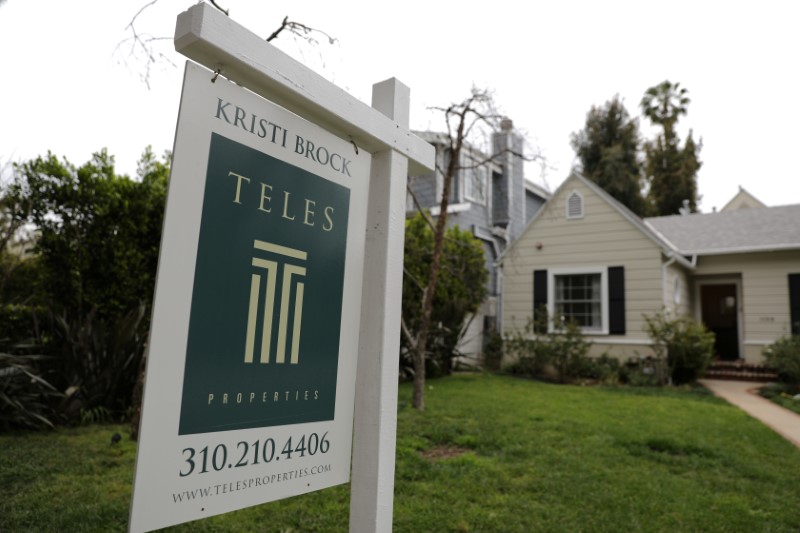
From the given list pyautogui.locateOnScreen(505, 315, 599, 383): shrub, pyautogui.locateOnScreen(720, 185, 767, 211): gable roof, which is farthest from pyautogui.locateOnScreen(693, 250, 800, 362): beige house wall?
pyautogui.locateOnScreen(720, 185, 767, 211): gable roof

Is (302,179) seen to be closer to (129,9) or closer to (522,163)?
(129,9)

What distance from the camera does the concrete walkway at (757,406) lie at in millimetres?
5965

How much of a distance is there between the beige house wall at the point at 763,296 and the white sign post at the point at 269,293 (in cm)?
1220

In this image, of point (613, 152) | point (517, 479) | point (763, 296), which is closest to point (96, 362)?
point (517, 479)

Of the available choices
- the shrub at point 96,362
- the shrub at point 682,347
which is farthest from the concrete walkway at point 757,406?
the shrub at point 96,362

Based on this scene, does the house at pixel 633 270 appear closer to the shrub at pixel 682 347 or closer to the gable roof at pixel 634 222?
the gable roof at pixel 634 222

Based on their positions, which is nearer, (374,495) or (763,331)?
(374,495)

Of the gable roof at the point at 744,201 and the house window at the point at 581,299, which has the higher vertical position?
the gable roof at the point at 744,201

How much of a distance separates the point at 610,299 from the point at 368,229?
10.5m

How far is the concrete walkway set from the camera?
597 cm

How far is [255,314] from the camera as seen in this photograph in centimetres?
138

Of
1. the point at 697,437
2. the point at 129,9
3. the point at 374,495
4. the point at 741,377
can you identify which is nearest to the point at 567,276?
the point at 741,377

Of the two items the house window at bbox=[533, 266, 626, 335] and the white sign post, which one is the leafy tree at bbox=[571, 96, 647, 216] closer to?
the house window at bbox=[533, 266, 626, 335]

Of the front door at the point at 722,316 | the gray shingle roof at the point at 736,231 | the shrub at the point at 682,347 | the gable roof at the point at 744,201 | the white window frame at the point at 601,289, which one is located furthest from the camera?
the gable roof at the point at 744,201
